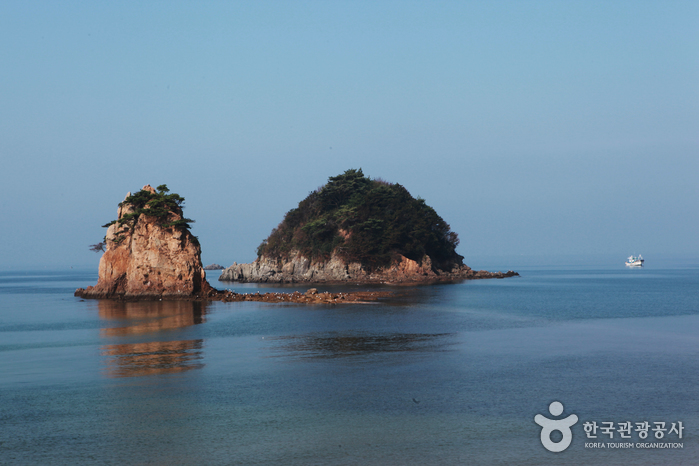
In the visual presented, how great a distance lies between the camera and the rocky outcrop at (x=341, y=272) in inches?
3799

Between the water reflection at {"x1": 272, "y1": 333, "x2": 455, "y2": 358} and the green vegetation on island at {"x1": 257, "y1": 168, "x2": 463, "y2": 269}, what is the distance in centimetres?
6658

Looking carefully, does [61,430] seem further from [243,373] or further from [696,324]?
[696,324]

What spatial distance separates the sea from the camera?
39.4 feet

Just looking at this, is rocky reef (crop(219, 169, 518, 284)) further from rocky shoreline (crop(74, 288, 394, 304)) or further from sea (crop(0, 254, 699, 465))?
sea (crop(0, 254, 699, 465))

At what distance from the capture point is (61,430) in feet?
44.4

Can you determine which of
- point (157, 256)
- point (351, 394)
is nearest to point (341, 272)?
point (157, 256)

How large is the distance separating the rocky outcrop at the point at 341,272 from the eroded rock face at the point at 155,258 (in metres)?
42.5

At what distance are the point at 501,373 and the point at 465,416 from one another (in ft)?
20.4

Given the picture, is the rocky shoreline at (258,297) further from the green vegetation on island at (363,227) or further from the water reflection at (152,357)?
the green vegetation on island at (363,227)

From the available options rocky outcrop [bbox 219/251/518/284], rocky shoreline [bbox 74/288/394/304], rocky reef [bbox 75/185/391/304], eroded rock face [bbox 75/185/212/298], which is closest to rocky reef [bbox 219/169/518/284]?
rocky outcrop [bbox 219/251/518/284]

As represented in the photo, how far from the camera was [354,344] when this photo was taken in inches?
1077

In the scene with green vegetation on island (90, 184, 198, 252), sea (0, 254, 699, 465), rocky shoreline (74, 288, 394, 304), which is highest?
green vegetation on island (90, 184, 198, 252)

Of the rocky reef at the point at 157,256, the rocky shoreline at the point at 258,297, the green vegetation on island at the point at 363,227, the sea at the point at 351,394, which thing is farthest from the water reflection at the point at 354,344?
the green vegetation on island at the point at 363,227

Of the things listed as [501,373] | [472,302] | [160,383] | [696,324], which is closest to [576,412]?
[501,373]
